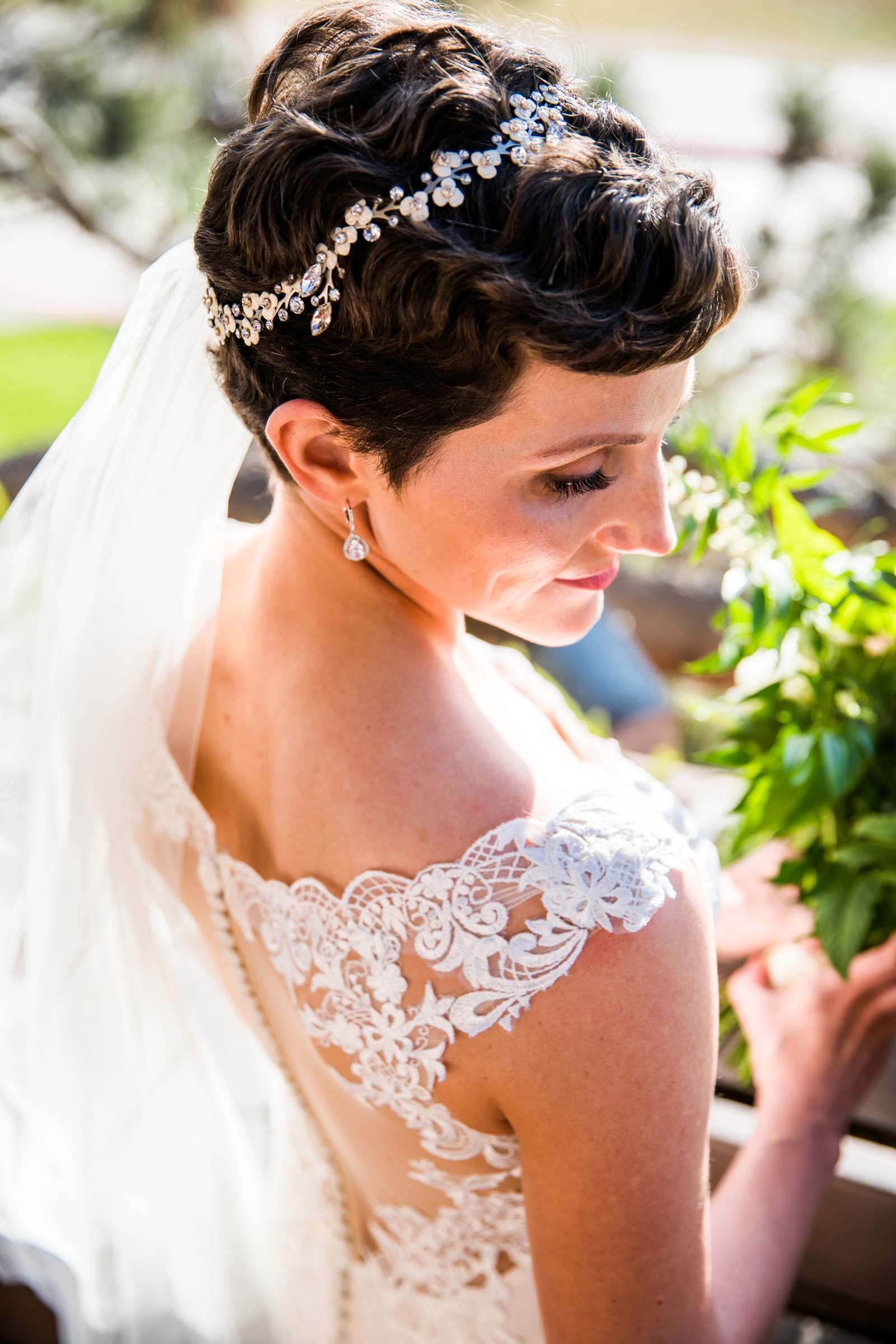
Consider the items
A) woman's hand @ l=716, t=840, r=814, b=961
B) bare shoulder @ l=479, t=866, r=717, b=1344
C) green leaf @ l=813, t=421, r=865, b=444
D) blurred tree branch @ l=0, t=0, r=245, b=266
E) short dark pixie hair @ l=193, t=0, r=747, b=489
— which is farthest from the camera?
blurred tree branch @ l=0, t=0, r=245, b=266

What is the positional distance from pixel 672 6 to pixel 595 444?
9436 millimetres

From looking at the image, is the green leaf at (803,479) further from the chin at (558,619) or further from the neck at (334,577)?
the neck at (334,577)

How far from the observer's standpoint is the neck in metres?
1.19

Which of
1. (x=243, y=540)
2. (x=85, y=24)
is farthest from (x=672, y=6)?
(x=243, y=540)

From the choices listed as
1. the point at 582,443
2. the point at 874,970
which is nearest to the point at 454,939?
the point at 582,443

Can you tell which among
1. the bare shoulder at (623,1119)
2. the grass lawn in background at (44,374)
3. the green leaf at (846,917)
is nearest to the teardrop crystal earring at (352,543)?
the bare shoulder at (623,1119)

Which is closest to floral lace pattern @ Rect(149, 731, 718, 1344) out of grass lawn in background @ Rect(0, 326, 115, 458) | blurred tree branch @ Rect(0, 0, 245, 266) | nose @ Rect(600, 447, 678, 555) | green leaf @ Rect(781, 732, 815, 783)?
green leaf @ Rect(781, 732, 815, 783)

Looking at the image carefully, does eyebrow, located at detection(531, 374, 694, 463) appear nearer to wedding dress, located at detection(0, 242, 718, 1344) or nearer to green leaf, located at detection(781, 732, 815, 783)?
wedding dress, located at detection(0, 242, 718, 1344)

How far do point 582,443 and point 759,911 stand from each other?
3.06ft

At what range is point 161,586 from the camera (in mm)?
1418

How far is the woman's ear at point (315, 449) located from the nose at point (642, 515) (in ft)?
0.85

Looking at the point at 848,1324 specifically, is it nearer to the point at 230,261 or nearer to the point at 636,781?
the point at 636,781

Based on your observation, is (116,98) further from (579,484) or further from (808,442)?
(579,484)

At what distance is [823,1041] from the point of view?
57.6 inches
